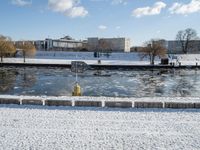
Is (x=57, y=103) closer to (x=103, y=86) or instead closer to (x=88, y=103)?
(x=88, y=103)

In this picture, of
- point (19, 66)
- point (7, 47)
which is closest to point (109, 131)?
point (19, 66)

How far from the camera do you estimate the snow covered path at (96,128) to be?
10086 mm

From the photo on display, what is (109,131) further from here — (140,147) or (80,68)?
(80,68)

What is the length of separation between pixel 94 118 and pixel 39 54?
108185 mm

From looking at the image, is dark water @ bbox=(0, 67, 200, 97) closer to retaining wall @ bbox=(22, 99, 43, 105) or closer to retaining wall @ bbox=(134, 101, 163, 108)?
retaining wall @ bbox=(22, 99, 43, 105)

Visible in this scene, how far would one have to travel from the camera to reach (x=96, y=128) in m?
11.9

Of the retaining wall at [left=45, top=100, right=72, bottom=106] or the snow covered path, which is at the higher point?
the retaining wall at [left=45, top=100, right=72, bottom=106]

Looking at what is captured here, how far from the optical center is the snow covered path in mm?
10086

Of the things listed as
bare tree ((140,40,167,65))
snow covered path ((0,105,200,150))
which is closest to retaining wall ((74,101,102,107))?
snow covered path ((0,105,200,150))

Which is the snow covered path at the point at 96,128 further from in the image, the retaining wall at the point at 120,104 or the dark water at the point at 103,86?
the dark water at the point at 103,86

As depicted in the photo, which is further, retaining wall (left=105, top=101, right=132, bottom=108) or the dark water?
the dark water

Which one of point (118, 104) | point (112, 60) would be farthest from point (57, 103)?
point (112, 60)

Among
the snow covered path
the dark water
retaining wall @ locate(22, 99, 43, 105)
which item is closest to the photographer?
the snow covered path

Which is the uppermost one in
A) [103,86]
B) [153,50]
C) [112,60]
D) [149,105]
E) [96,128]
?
[153,50]
